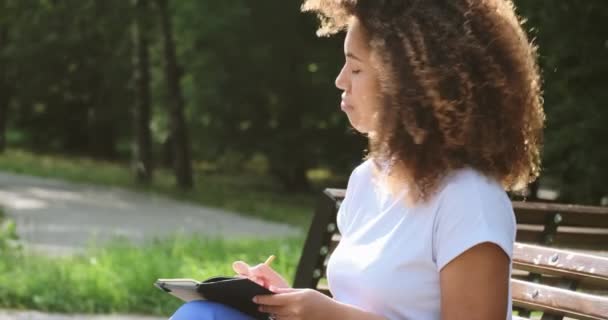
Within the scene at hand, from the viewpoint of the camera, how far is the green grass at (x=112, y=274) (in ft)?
23.9

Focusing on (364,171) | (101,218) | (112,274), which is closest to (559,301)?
(364,171)

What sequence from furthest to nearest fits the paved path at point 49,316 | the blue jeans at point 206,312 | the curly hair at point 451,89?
the paved path at point 49,316, the blue jeans at point 206,312, the curly hair at point 451,89

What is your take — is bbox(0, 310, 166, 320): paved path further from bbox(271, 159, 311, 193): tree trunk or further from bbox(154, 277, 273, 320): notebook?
bbox(271, 159, 311, 193): tree trunk

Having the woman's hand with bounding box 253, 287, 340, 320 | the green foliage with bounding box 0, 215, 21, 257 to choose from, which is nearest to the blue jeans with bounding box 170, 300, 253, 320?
the woman's hand with bounding box 253, 287, 340, 320

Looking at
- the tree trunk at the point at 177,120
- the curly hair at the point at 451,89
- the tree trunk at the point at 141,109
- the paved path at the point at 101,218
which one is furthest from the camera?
the tree trunk at the point at 141,109

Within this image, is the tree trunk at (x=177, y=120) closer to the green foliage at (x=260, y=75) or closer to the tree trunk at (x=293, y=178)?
the green foliage at (x=260, y=75)

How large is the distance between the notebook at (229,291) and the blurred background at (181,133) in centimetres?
216

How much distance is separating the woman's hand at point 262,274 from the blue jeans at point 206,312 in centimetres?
30

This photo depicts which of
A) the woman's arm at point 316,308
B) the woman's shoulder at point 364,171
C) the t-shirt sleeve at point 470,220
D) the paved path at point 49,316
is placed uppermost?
the woman's shoulder at point 364,171

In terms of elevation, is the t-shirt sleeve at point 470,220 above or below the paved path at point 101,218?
above

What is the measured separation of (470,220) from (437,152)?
0.18 meters

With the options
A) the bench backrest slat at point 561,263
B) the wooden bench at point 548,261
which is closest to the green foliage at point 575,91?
the wooden bench at point 548,261

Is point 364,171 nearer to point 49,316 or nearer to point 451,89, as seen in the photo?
point 451,89

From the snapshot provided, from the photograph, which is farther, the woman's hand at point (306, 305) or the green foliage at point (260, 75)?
the green foliage at point (260, 75)
